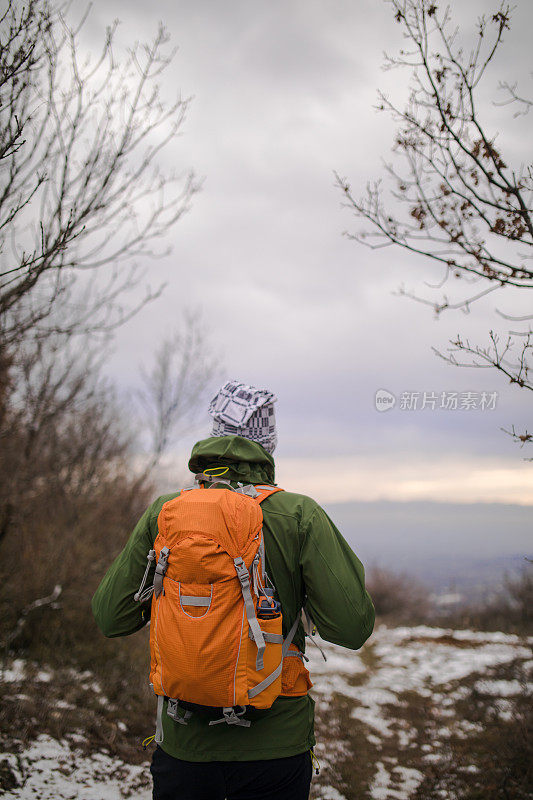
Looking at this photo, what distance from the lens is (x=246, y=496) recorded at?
192 cm

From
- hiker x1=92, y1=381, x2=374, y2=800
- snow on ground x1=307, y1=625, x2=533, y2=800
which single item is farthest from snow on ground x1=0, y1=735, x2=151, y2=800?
hiker x1=92, y1=381, x2=374, y2=800

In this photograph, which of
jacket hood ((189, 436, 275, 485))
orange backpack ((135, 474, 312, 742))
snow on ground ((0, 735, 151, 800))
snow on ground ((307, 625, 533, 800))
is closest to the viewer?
orange backpack ((135, 474, 312, 742))

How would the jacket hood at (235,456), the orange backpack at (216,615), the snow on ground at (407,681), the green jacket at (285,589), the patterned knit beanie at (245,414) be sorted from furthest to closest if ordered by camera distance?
the snow on ground at (407,681) < the patterned knit beanie at (245,414) < the jacket hood at (235,456) < the green jacket at (285,589) < the orange backpack at (216,615)

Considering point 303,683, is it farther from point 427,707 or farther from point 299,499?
point 427,707

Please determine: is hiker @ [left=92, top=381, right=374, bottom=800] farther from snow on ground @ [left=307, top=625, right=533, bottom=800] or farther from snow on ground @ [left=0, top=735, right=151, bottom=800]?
snow on ground @ [left=307, top=625, right=533, bottom=800]

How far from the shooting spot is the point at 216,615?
5.60 ft

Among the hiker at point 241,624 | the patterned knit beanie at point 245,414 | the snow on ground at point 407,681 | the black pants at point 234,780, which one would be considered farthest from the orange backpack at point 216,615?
the snow on ground at point 407,681

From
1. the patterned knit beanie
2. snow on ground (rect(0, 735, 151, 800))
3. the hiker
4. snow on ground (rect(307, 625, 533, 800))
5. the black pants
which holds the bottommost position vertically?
snow on ground (rect(307, 625, 533, 800))

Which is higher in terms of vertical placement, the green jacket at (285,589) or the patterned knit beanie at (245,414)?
the patterned knit beanie at (245,414)

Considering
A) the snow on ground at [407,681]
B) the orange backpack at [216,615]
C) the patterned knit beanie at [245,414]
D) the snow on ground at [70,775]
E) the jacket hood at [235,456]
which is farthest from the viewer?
the snow on ground at [407,681]

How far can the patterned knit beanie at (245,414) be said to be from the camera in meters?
2.23

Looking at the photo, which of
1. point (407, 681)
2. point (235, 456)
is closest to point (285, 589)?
point (235, 456)

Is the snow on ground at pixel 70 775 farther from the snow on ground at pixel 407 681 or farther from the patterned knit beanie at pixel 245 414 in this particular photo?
the patterned knit beanie at pixel 245 414

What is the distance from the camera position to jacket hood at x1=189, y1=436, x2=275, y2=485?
204cm
